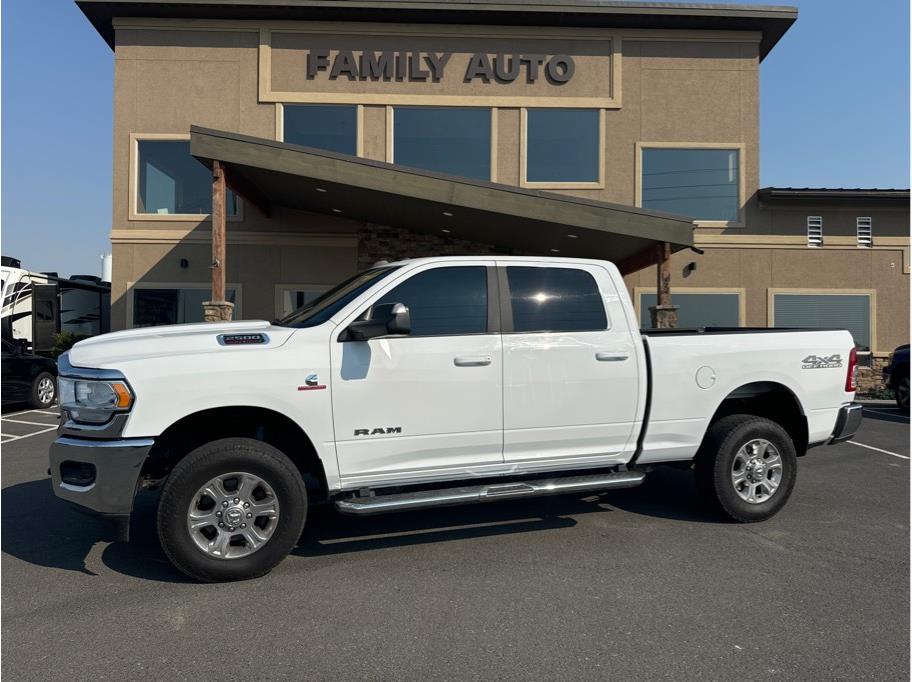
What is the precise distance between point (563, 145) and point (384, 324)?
13.7 m

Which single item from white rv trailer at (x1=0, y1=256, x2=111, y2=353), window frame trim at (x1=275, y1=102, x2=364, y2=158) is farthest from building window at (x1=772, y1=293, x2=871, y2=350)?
white rv trailer at (x1=0, y1=256, x2=111, y2=353)

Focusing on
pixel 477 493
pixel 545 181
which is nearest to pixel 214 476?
pixel 477 493

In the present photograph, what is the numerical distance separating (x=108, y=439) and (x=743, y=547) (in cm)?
431

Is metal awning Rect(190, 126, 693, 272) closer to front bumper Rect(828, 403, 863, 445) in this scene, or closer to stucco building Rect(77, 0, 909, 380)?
stucco building Rect(77, 0, 909, 380)

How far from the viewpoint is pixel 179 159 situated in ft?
52.9

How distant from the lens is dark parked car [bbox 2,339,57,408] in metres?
11.8

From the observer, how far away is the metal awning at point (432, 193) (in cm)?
1114

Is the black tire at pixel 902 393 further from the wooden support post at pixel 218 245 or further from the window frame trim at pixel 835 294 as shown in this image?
the wooden support post at pixel 218 245

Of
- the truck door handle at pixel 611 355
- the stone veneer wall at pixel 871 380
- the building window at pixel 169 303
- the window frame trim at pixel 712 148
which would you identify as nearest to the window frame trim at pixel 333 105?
the building window at pixel 169 303

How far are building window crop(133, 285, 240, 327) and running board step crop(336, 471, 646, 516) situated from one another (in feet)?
41.8

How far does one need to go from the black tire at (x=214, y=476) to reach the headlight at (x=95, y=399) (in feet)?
1.67

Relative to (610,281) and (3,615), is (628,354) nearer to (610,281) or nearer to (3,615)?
(610,281)

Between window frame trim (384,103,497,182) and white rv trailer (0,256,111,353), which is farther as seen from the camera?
window frame trim (384,103,497,182)

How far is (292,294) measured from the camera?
16.2 meters
